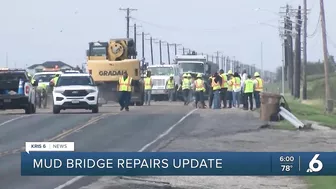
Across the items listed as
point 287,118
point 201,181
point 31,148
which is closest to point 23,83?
point 287,118

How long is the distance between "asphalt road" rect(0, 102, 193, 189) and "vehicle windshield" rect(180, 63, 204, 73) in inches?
1224

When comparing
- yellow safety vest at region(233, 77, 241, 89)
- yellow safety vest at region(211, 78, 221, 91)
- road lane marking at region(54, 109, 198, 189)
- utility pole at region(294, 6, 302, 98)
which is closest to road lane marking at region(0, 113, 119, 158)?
road lane marking at region(54, 109, 198, 189)

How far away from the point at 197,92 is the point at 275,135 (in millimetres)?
16516

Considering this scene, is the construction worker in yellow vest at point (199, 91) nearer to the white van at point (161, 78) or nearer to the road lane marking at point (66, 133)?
the road lane marking at point (66, 133)

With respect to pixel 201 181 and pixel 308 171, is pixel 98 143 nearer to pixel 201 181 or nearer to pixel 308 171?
pixel 201 181

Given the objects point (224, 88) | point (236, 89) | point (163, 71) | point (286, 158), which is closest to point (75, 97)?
point (224, 88)

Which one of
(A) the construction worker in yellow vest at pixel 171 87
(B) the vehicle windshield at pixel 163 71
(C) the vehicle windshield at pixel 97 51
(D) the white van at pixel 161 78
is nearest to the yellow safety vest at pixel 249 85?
(C) the vehicle windshield at pixel 97 51

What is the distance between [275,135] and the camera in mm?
31156

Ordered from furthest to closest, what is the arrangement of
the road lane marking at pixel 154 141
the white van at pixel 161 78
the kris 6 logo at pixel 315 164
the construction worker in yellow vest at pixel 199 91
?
the white van at pixel 161 78, the construction worker in yellow vest at pixel 199 91, the road lane marking at pixel 154 141, the kris 6 logo at pixel 315 164

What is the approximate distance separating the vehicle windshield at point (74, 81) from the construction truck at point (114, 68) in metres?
8.29

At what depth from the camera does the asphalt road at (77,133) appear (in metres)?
20.3

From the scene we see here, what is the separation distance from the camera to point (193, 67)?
74312 mm

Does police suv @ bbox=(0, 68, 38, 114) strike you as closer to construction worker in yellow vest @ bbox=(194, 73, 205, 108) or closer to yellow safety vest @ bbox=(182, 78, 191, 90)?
construction worker in yellow vest @ bbox=(194, 73, 205, 108)

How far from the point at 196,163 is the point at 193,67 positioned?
60.6 metres
